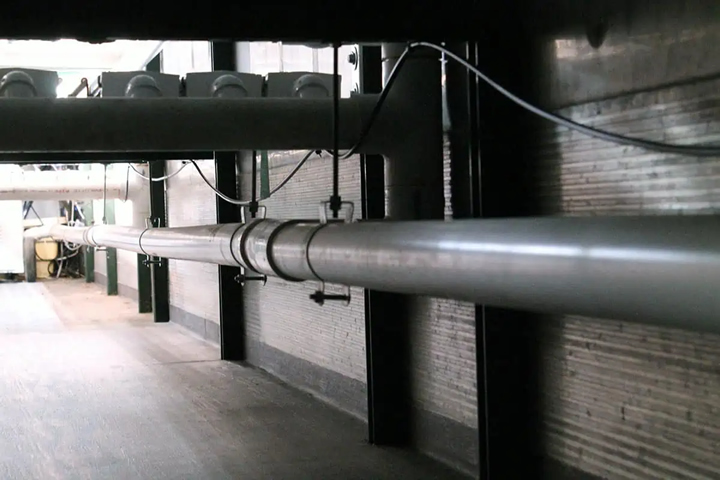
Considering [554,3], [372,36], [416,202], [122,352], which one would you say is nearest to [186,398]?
[122,352]

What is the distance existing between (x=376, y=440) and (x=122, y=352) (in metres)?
3.02

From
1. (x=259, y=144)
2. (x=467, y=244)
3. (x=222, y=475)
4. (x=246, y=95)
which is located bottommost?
(x=222, y=475)

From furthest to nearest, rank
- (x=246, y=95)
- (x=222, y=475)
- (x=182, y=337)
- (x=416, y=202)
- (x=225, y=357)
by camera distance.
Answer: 1. (x=182, y=337)
2. (x=225, y=357)
3. (x=246, y=95)
4. (x=222, y=475)
5. (x=416, y=202)

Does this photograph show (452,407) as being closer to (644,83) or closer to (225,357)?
(644,83)

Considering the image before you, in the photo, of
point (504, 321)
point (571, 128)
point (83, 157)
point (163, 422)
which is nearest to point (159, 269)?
point (83, 157)

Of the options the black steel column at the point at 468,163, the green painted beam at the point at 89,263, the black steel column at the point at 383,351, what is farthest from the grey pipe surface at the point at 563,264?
the green painted beam at the point at 89,263

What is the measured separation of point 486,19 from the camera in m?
2.58

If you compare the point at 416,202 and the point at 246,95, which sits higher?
the point at 246,95

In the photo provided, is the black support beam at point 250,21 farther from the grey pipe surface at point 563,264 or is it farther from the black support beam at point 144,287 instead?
the black support beam at point 144,287

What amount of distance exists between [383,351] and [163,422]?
119 centimetres

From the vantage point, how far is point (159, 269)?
7750 millimetres

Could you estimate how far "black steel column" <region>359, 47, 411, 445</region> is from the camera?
11.3 ft

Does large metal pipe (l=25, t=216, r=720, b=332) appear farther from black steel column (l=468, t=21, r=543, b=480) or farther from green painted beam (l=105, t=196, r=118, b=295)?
green painted beam (l=105, t=196, r=118, b=295)

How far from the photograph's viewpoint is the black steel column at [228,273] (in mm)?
5531
